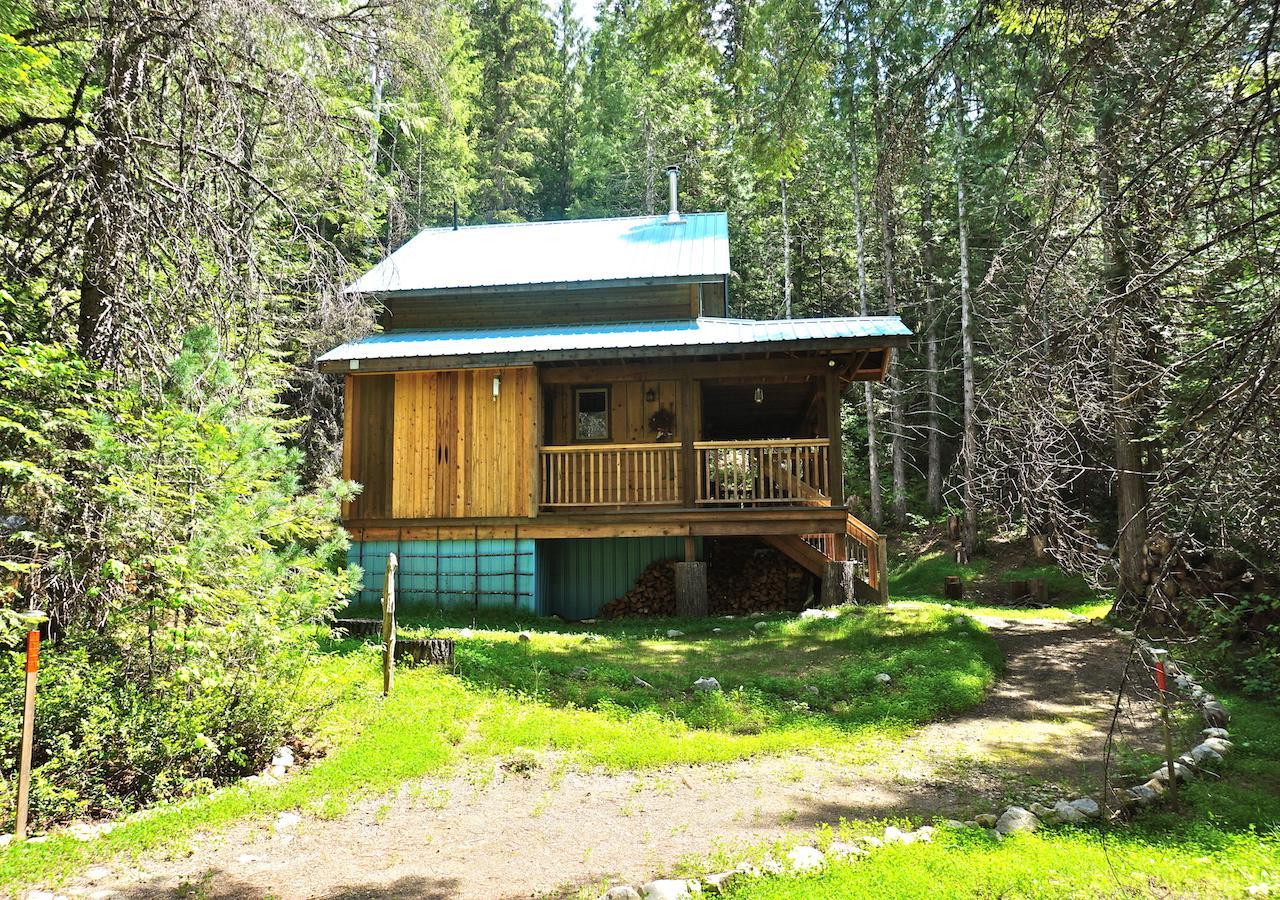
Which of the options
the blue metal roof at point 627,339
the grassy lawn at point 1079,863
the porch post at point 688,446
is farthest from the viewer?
the porch post at point 688,446

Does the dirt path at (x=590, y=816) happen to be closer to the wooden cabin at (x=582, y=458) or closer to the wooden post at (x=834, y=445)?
the wooden post at (x=834, y=445)

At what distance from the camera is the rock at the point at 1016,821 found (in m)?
4.50

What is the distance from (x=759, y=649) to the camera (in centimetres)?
983

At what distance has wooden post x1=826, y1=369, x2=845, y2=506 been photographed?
12.8 metres

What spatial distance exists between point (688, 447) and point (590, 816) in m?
8.47

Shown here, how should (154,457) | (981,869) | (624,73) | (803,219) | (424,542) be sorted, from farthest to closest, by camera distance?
1. (624,73)
2. (803,219)
3. (424,542)
4. (154,457)
5. (981,869)

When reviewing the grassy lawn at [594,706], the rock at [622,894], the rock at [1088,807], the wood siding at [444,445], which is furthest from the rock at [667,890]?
the wood siding at [444,445]

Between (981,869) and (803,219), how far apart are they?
3084 cm

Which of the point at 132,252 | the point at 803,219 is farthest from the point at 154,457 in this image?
the point at 803,219

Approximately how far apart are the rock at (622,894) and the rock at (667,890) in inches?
2.1

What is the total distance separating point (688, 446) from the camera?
13164 mm

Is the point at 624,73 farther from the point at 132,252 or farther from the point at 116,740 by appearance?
the point at 116,740

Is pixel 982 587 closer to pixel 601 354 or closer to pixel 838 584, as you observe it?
pixel 838 584

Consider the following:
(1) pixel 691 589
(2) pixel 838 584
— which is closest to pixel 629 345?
(1) pixel 691 589
